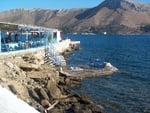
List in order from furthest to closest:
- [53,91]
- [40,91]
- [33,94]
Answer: [53,91] → [40,91] → [33,94]

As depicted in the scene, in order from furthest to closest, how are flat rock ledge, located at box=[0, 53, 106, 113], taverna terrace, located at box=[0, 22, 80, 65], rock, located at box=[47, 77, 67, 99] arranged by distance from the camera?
taverna terrace, located at box=[0, 22, 80, 65] < rock, located at box=[47, 77, 67, 99] < flat rock ledge, located at box=[0, 53, 106, 113]

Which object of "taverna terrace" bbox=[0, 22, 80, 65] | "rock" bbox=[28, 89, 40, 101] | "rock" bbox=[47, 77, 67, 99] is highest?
"taverna terrace" bbox=[0, 22, 80, 65]

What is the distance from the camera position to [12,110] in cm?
466

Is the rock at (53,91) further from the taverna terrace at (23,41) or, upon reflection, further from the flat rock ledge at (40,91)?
the taverna terrace at (23,41)

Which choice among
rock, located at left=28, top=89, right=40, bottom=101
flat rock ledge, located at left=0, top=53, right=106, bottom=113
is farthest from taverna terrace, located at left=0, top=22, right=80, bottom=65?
rock, located at left=28, top=89, right=40, bottom=101

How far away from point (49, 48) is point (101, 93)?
15.5 metres

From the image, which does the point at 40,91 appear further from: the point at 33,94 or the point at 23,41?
the point at 23,41

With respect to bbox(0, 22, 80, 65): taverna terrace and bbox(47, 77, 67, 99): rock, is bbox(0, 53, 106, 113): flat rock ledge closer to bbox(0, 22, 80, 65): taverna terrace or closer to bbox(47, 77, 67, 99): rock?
bbox(47, 77, 67, 99): rock

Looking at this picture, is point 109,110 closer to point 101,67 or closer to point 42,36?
point 101,67

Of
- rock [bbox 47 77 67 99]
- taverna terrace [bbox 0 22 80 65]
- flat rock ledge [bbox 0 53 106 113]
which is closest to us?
flat rock ledge [bbox 0 53 106 113]

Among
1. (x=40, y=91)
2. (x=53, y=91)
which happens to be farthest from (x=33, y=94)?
(x=53, y=91)

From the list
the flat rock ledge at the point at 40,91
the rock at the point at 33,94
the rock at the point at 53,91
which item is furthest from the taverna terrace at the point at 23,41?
the rock at the point at 33,94

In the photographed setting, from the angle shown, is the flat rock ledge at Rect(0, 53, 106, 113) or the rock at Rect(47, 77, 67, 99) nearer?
the flat rock ledge at Rect(0, 53, 106, 113)

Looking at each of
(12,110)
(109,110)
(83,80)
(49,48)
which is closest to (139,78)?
(83,80)
